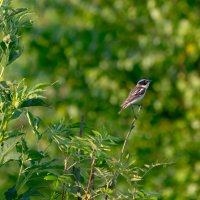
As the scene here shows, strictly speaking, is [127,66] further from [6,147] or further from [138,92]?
[6,147]

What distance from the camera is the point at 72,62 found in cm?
1324

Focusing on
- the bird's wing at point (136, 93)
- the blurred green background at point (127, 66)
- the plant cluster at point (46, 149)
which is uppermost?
the plant cluster at point (46, 149)

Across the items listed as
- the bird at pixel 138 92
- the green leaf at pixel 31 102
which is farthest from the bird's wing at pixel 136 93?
the green leaf at pixel 31 102

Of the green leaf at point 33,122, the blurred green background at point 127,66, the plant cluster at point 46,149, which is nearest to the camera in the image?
the plant cluster at point 46,149

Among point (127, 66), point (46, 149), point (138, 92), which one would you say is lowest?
point (127, 66)

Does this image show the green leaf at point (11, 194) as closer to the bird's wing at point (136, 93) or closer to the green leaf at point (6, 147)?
the green leaf at point (6, 147)

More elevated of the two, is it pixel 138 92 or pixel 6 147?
pixel 6 147

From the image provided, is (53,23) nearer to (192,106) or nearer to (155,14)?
(155,14)

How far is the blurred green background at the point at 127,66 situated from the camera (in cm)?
1216

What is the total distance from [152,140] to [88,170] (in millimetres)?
8386

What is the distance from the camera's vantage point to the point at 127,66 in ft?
41.7

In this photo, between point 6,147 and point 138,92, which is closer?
point 6,147

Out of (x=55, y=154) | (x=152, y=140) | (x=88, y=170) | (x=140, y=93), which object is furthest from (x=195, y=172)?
(x=88, y=170)

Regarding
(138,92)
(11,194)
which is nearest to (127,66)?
(138,92)
